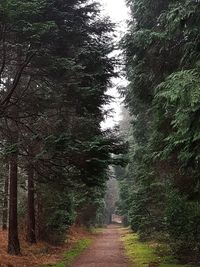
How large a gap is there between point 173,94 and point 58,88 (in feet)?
17.5

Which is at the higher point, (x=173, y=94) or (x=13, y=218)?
(x=173, y=94)

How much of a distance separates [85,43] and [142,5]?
2336 millimetres

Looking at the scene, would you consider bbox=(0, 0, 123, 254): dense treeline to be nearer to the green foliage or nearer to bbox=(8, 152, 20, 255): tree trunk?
bbox=(8, 152, 20, 255): tree trunk

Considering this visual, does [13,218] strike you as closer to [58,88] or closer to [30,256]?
[30,256]

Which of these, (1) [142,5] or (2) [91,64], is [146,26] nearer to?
(1) [142,5]

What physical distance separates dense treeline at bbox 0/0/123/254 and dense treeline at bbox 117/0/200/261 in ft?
4.90

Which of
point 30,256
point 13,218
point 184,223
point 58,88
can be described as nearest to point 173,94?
point 58,88

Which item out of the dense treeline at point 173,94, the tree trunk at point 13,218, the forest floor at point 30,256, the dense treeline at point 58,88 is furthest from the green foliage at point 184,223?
the tree trunk at point 13,218

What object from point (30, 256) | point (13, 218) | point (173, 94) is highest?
point (173, 94)

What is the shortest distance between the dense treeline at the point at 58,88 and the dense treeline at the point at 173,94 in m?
1.49

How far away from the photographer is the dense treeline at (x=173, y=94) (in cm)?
944

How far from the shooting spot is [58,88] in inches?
528

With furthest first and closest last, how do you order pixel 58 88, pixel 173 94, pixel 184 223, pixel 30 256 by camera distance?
pixel 30 256 → pixel 184 223 → pixel 58 88 → pixel 173 94

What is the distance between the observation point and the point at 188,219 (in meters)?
16.2
